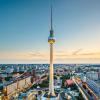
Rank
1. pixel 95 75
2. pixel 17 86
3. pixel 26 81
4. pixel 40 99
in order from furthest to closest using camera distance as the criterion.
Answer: pixel 95 75
pixel 26 81
pixel 17 86
pixel 40 99

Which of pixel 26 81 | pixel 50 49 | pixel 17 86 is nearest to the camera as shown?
pixel 50 49

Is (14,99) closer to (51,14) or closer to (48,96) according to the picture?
(48,96)

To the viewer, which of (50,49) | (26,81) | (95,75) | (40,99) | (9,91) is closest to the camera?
(40,99)

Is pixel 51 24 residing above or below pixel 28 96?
above

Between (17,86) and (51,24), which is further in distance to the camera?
(17,86)

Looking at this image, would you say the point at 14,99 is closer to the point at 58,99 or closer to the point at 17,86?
the point at 58,99

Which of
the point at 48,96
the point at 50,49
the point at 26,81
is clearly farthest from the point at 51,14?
the point at 26,81

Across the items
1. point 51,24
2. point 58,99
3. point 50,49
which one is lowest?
point 58,99

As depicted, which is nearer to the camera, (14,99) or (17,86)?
(14,99)

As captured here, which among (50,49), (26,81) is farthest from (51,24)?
(26,81)
